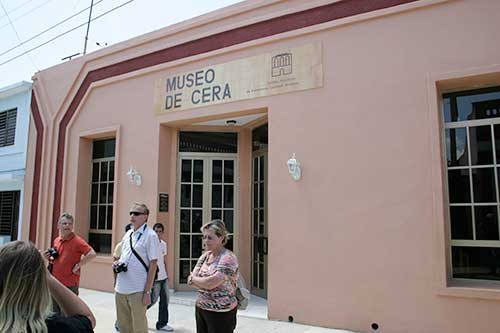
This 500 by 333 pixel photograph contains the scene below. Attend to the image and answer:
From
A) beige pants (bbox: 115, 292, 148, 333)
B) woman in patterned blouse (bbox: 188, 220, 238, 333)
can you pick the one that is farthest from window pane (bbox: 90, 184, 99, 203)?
woman in patterned blouse (bbox: 188, 220, 238, 333)

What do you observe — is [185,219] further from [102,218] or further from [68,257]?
[68,257]

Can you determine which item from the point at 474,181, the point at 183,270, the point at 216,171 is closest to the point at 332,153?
the point at 474,181

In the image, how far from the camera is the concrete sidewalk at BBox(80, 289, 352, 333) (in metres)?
5.82

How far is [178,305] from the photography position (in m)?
7.23

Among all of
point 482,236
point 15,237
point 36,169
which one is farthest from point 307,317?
point 15,237

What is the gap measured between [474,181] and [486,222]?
0.53 metres

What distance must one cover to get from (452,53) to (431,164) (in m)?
1.43

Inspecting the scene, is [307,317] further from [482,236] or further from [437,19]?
[437,19]

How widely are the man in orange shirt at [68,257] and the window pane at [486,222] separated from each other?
4.66 metres

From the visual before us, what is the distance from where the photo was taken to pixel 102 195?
9359mm

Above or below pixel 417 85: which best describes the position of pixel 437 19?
above

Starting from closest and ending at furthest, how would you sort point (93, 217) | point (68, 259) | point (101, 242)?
point (68, 259) < point (101, 242) < point (93, 217)

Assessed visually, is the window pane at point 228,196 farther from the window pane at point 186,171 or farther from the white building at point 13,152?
the white building at point 13,152

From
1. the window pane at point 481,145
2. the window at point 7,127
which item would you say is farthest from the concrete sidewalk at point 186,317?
the window at point 7,127
